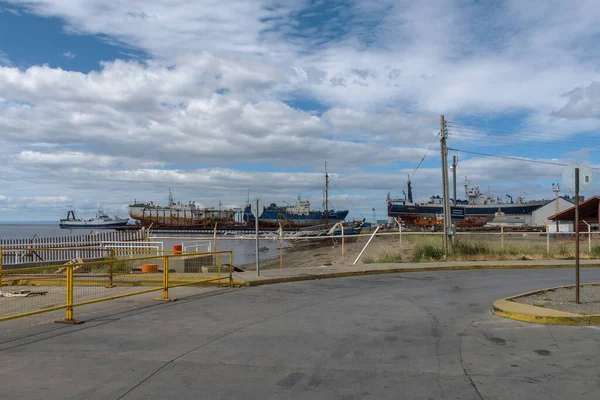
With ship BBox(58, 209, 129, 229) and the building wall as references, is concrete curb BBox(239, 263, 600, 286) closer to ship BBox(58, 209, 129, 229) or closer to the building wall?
the building wall

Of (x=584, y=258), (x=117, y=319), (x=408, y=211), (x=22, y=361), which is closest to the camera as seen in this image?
(x=22, y=361)

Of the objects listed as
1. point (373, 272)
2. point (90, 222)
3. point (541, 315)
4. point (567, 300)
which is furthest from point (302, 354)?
point (90, 222)

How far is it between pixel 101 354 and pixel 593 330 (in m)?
8.48

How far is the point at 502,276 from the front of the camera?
784 inches

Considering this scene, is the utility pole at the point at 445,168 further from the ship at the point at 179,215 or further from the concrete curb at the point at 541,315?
the ship at the point at 179,215

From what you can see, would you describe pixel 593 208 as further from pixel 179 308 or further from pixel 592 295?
pixel 179 308

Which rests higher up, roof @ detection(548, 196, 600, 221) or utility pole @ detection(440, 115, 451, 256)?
utility pole @ detection(440, 115, 451, 256)

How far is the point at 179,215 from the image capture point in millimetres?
124938

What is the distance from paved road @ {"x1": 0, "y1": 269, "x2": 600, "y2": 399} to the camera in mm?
6215

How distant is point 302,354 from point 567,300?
25.0 feet

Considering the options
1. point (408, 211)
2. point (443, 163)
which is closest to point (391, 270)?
point (443, 163)

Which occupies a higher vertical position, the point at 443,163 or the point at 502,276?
the point at 443,163

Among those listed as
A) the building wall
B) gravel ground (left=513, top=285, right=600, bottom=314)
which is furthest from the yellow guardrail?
the building wall

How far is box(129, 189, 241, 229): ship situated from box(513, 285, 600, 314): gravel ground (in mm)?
105050
